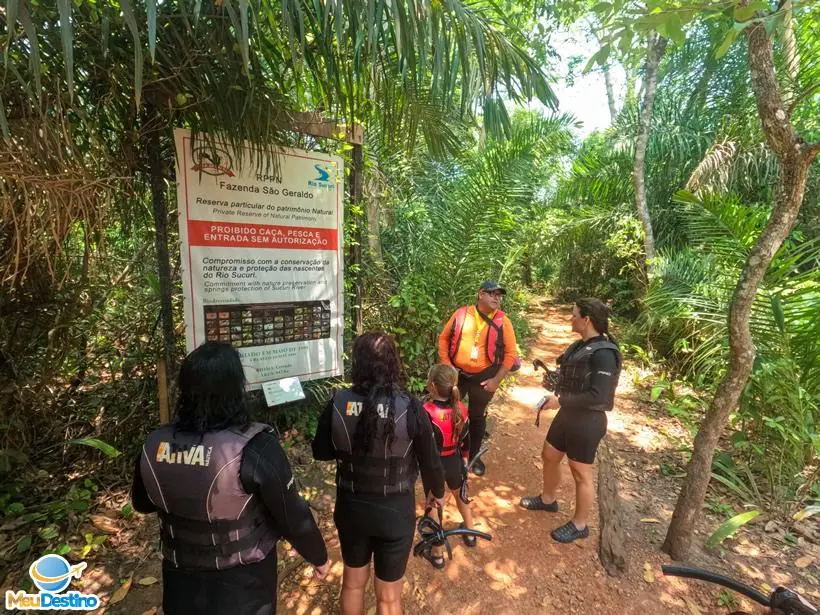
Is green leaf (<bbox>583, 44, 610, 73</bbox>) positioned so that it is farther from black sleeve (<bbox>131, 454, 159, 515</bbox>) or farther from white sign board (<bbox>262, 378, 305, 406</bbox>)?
white sign board (<bbox>262, 378, 305, 406</bbox>)

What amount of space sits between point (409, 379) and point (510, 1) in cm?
689

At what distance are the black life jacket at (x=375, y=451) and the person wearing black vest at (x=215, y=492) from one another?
0.34 metres

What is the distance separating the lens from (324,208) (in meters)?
3.08

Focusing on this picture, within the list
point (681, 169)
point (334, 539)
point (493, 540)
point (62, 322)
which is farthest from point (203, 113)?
point (681, 169)

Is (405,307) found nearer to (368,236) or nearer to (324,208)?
(368,236)

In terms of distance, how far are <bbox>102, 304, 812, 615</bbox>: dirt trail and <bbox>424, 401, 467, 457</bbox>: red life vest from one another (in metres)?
0.87

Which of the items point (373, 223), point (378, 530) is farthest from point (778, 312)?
point (373, 223)

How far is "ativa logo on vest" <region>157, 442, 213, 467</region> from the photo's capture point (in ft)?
4.33

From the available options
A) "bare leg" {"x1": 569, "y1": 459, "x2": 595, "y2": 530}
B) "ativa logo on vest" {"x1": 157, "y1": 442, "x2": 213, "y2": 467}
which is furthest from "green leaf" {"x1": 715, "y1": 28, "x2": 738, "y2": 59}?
"bare leg" {"x1": 569, "y1": 459, "x2": 595, "y2": 530}

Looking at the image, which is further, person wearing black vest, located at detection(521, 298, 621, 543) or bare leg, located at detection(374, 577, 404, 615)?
person wearing black vest, located at detection(521, 298, 621, 543)

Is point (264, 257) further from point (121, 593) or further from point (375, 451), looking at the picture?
point (121, 593)

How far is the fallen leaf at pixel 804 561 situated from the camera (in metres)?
2.83

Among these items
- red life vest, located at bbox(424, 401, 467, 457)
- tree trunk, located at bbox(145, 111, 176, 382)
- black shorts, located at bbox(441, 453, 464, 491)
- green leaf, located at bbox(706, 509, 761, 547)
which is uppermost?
tree trunk, located at bbox(145, 111, 176, 382)

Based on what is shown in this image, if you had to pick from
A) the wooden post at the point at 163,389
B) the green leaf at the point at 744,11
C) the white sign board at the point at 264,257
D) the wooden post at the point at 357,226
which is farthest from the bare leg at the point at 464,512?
the green leaf at the point at 744,11
